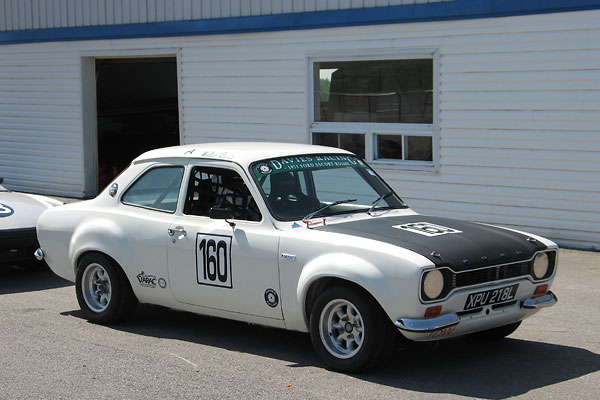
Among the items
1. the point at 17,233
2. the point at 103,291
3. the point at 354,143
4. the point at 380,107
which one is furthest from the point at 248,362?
the point at 354,143

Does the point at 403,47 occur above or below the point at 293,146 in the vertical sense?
above

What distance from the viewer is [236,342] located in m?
7.03

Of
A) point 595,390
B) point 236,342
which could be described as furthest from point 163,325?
point 595,390

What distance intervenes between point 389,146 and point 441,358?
632 centimetres

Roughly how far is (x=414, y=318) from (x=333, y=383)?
0.68 m

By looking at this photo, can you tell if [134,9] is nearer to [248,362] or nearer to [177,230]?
[177,230]

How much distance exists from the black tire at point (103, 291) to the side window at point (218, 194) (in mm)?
890

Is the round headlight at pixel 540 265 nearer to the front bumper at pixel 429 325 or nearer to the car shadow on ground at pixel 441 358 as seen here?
the car shadow on ground at pixel 441 358

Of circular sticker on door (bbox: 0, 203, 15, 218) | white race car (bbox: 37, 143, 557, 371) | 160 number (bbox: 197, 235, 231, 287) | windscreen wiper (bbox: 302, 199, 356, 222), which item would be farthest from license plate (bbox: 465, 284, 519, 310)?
circular sticker on door (bbox: 0, 203, 15, 218)

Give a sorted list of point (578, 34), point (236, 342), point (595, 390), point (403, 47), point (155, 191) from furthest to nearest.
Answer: point (403, 47), point (578, 34), point (155, 191), point (236, 342), point (595, 390)

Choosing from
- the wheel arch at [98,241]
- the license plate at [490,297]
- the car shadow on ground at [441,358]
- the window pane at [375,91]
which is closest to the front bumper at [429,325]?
the license plate at [490,297]

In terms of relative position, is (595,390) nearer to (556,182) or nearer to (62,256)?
(62,256)

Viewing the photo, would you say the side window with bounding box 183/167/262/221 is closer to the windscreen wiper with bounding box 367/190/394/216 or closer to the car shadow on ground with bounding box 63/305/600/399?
the windscreen wiper with bounding box 367/190/394/216

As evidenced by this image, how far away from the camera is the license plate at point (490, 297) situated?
19.4 feet
